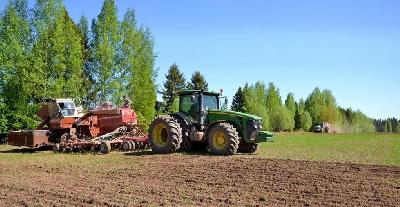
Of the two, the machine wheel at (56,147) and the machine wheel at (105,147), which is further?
the machine wheel at (56,147)

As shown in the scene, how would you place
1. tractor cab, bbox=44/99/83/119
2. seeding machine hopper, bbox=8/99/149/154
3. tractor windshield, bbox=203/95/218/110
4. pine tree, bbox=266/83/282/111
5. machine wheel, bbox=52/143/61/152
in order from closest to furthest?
tractor windshield, bbox=203/95/218/110, seeding machine hopper, bbox=8/99/149/154, machine wheel, bbox=52/143/61/152, tractor cab, bbox=44/99/83/119, pine tree, bbox=266/83/282/111

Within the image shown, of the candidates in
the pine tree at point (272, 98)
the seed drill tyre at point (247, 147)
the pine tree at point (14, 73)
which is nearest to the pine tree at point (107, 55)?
the pine tree at point (14, 73)

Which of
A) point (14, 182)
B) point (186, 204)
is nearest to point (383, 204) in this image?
point (186, 204)

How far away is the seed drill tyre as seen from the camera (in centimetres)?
2003

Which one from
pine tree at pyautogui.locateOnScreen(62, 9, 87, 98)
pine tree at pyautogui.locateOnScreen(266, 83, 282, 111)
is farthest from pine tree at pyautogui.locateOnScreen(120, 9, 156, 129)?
pine tree at pyautogui.locateOnScreen(266, 83, 282, 111)

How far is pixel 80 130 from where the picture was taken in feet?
80.9

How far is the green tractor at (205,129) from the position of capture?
18.8 metres

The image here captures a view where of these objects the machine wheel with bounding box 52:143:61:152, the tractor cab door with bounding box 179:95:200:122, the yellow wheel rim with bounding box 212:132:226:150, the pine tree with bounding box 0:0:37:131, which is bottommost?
the machine wheel with bounding box 52:143:61:152

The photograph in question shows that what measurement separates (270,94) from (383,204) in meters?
79.2

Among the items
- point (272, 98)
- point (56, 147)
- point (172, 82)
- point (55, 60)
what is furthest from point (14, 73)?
point (272, 98)

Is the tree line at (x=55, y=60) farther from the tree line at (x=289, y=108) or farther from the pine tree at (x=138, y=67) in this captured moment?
the tree line at (x=289, y=108)

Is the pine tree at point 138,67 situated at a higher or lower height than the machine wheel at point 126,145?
higher

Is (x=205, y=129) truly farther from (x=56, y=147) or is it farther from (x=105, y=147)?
(x=56, y=147)

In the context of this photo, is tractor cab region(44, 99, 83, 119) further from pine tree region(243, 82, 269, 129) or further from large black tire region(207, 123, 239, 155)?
pine tree region(243, 82, 269, 129)
